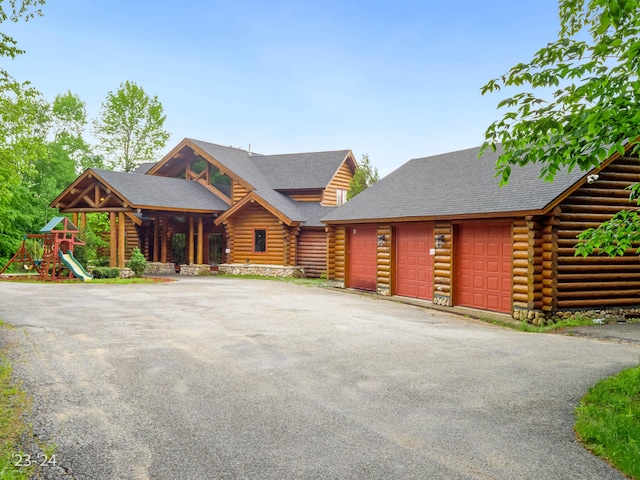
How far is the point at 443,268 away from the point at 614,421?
36.0 ft

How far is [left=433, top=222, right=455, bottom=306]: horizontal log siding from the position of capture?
52.9ft

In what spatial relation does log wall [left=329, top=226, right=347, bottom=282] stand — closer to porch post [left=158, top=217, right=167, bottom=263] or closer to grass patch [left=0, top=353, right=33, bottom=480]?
porch post [left=158, top=217, right=167, bottom=263]

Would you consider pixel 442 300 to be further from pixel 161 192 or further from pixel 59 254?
pixel 59 254

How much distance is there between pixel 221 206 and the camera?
29188 millimetres

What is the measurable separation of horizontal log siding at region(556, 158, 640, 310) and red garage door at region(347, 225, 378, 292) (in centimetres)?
816

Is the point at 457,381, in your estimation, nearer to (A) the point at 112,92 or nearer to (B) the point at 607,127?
(B) the point at 607,127

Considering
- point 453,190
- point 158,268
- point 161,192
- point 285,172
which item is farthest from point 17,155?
point 285,172

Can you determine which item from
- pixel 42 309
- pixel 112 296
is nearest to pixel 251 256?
pixel 112 296

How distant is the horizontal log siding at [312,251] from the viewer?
27609 mm

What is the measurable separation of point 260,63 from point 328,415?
37608 millimetres

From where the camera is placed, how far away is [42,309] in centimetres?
1395

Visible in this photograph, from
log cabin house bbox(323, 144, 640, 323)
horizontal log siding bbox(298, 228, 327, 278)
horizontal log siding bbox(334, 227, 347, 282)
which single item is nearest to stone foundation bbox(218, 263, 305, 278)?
horizontal log siding bbox(298, 228, 327, 278)

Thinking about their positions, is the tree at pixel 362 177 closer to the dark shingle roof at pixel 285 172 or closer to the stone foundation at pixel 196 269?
the dark shingle roof at pixel 285 172

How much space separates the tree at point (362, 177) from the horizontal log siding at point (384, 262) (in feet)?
33.1
